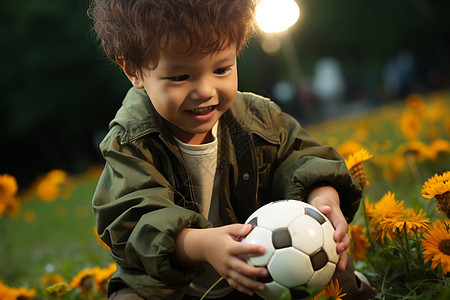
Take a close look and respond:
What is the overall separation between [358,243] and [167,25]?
3.78 ft

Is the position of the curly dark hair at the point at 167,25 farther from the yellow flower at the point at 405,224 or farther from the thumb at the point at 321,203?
the yellow flower at the point at 405,224

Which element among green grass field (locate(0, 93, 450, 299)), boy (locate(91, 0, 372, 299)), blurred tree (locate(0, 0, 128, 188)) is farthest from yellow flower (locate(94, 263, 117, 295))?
blurred tree (locate(0, 0, 128, 188))

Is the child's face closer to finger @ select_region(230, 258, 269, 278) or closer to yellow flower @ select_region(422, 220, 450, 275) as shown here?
finger @ select_region(230, 258, 269, 278)

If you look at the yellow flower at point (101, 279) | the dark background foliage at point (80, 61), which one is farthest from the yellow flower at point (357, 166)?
the dark background foliage at point (80, 61)

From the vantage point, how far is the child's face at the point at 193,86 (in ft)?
5.22

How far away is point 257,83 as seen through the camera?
16.7m

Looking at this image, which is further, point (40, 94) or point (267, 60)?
point (267, 60)

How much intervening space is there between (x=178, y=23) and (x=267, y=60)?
1628cm

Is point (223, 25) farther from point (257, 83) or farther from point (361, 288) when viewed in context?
point (257, 83)

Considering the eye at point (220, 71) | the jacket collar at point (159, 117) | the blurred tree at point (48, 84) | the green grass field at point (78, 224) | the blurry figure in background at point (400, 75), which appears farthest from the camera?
the blurry figure in background at point (400, 75)

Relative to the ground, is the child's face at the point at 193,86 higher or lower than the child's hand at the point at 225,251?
higher

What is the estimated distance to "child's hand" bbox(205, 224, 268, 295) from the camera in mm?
1324

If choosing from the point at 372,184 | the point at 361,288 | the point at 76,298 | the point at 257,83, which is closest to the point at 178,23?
the point at 361,288

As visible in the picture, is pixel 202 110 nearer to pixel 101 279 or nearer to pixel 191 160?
pixel 191 160
